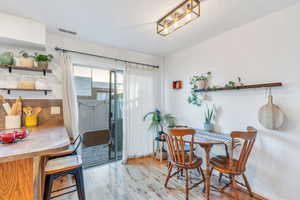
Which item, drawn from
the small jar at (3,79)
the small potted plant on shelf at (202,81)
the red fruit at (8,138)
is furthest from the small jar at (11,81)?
the small potted plant on shelf at (202,81)

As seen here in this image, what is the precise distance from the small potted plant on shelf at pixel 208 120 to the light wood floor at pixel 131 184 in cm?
94

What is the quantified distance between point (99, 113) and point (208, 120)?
341cm

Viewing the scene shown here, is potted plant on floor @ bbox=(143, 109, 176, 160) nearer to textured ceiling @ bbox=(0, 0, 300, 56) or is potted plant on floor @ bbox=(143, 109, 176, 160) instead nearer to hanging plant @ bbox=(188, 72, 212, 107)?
hanging plant @ bbox=(188, 72, 212, 107)

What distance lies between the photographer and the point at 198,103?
9.19 feet

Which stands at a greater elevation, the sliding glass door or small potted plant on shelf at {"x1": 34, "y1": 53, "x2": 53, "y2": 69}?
small potted plant on shelf at {"x1": 34, "y1": 53, "x2": 53, "y2": 69}

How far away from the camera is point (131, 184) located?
2252mm

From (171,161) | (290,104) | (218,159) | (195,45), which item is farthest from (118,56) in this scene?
(290,104)

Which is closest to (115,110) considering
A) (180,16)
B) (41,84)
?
(41,84)

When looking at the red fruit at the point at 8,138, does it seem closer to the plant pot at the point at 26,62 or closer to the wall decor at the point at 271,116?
the plant pot at the point at 26,62

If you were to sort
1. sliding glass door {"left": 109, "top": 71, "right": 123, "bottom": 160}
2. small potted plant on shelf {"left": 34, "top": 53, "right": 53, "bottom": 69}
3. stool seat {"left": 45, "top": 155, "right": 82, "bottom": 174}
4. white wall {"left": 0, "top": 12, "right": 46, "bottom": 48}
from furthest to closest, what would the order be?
sliding glass door {"left": 109, "top": 71, "right": 123, "bottom": 160} < small potted plant on shelf {"left": 34, "top": 53, "right": 53, "bottom": 69} < white wall {"left": 0, "top": 12, "right": 46, "bottom": 48} < stool seat {"left": 45, "top": 155, "right": 82, "bottom": 174}

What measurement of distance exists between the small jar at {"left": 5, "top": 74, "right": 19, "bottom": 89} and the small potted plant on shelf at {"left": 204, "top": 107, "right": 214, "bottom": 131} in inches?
120

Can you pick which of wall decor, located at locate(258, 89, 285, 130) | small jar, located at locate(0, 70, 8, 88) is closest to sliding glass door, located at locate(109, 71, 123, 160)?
small jar, located at locate(0, 70, 8, 88)

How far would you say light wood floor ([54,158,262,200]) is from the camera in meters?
1.96

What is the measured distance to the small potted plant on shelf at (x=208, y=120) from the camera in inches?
97.1
